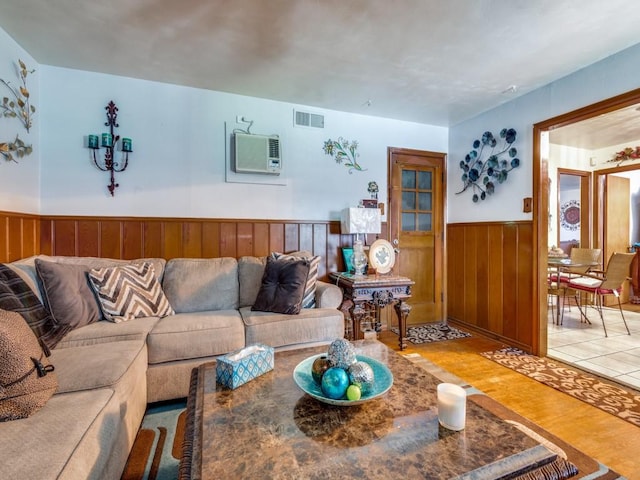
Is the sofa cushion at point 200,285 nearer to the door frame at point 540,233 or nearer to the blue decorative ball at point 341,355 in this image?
the blue decorative ball at point 341,355

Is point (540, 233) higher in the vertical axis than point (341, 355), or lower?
higher

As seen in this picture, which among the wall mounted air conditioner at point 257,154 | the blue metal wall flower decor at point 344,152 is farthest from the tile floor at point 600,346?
the wall mounted air conditioner at point 257,154

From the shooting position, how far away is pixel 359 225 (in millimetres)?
3016

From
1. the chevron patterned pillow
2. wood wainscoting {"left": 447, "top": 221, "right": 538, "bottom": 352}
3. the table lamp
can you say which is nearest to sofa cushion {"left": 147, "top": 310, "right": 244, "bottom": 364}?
the chevron patterned pillow

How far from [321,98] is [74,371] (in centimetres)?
279

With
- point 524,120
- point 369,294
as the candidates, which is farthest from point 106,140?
point 524,120

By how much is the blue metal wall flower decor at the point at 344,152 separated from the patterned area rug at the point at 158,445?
2585 millimetres

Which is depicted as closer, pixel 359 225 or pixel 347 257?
pixel 359 225

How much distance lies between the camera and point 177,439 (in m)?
1.62

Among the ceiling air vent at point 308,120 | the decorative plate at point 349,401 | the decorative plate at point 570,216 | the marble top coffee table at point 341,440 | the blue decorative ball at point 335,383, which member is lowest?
the marble top coffee table at point 341,440

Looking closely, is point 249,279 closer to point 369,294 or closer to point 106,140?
point 369,294

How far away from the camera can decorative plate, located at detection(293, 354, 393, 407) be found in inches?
41.0

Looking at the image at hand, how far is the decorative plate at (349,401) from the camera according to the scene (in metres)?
1.04

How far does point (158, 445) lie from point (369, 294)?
180 centimetres
